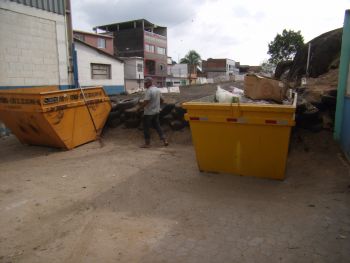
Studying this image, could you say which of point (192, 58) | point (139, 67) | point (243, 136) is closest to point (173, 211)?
point (243, 136)

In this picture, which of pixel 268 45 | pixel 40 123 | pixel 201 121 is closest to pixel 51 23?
pixel 40 123

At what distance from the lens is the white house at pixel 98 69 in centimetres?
1906

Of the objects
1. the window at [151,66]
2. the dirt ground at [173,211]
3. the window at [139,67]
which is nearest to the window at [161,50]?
the window at [151,66]

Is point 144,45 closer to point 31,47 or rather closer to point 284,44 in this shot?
point 284,44

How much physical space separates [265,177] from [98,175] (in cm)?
260

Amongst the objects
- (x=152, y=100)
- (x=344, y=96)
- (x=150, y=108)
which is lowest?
(x=150, y=108)

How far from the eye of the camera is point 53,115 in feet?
21.1

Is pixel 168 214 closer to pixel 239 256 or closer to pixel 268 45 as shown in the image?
pixel 239 256

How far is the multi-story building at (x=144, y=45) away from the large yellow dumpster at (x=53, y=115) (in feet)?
117

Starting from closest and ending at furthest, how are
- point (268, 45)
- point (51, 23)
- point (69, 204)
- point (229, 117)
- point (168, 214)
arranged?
point (168, 214)
point (69, 204)
point (229, 117)
point (51, 23)
point (268, 45)

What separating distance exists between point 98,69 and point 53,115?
15185 mm

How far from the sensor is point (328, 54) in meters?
10.5

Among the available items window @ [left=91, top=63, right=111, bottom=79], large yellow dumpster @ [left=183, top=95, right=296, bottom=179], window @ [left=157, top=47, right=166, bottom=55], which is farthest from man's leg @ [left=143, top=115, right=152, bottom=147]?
window @ [left=157, top=47, right=166, bottom=55]

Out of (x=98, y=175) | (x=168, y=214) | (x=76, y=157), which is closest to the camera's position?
(x=168, y=214)
